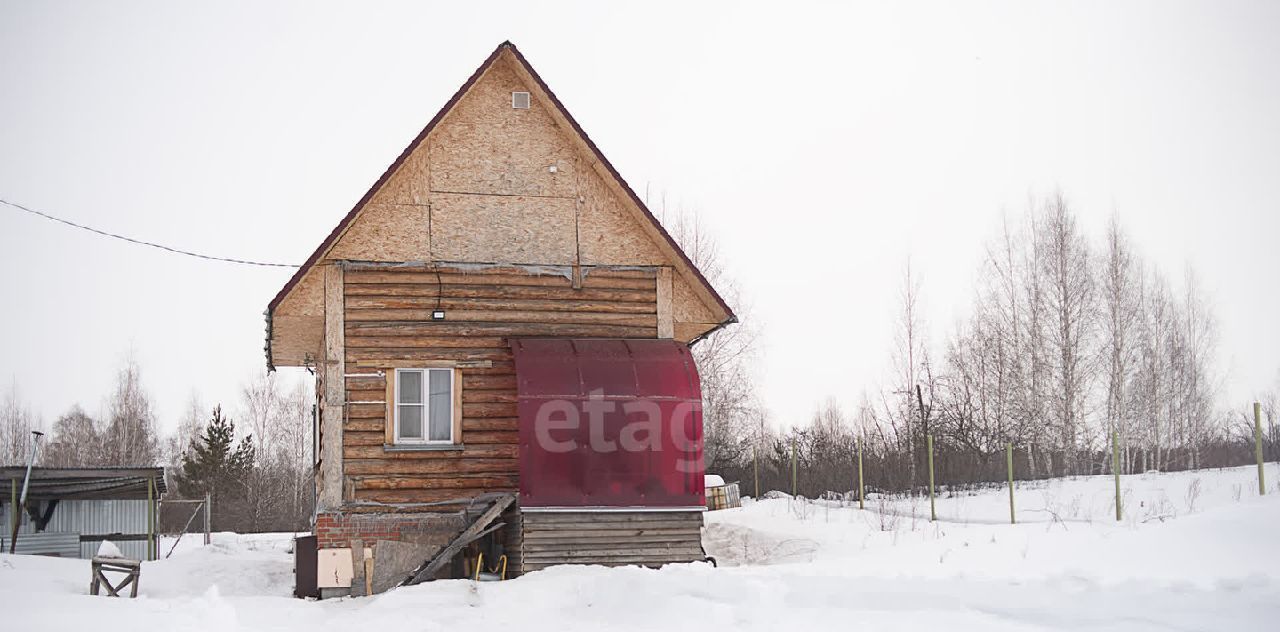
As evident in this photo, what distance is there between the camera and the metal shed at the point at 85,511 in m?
25.5

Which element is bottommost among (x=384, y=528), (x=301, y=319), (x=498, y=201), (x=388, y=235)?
(x=384, y=528)

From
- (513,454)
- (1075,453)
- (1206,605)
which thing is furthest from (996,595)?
(1075,453)

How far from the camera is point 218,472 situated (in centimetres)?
4784

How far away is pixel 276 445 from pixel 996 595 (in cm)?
5501

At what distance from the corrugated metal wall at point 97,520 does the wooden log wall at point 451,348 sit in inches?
665

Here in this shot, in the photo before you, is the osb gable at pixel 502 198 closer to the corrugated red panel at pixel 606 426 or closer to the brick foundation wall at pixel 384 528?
the corrugated red panel at pixel 606 426

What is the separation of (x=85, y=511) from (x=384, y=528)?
693 inches

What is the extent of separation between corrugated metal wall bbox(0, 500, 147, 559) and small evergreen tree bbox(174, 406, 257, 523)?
17838mm

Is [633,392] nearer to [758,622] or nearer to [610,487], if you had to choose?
[610,487]

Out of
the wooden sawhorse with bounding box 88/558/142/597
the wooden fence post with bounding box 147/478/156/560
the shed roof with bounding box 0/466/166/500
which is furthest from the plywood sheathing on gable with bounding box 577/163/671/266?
the wooden fence post with bounding box 147/478/156/560

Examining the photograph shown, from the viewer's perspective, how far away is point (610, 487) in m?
14.9

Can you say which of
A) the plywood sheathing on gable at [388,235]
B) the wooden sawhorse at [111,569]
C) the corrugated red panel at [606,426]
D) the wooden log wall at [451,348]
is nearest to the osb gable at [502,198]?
the plywood sheathing on gable at [388,235]

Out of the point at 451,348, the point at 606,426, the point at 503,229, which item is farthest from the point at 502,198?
the point at 606,426

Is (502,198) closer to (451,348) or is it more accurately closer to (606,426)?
(451,348)
